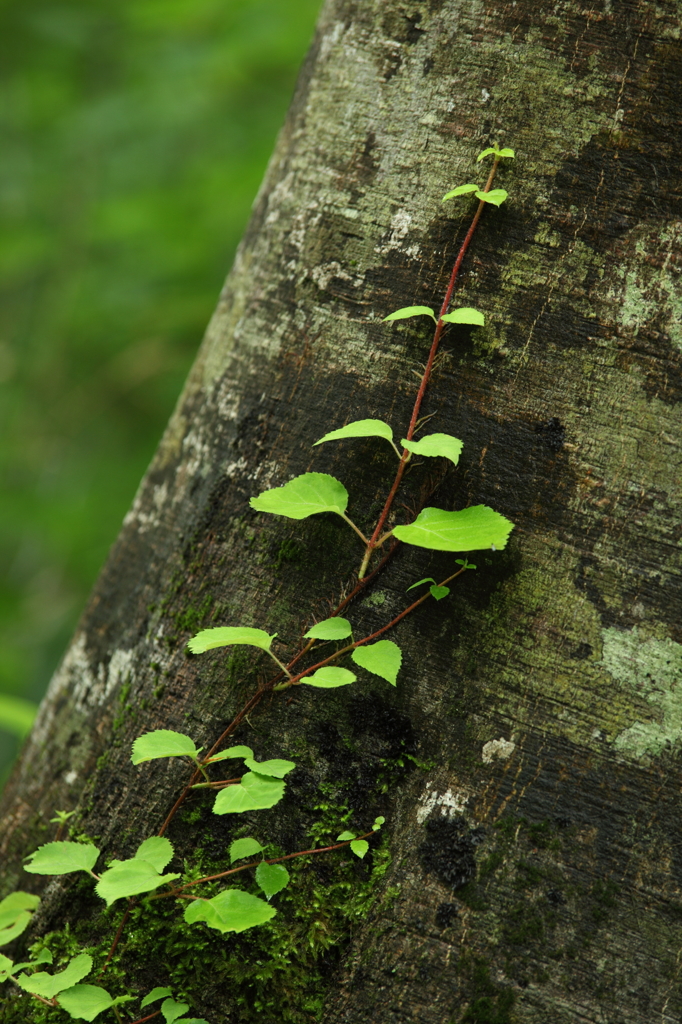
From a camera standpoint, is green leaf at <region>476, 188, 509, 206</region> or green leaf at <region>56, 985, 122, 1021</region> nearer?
green leaf at <region>56, 985, 122, 1021</region>

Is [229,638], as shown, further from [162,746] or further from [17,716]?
[17,716]

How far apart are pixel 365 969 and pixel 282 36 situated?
13.6 ft

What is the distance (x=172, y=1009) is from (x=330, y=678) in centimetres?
55

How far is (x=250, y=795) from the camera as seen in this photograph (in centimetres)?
106

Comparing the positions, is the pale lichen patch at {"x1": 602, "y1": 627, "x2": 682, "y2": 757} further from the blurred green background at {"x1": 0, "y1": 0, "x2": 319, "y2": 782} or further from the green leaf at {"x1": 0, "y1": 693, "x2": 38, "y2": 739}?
the blurred green background at {"x1": 0, "y1": 0, "x2": 319, "y2": 782}

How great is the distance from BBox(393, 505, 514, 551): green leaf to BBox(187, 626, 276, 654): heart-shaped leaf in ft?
0.88

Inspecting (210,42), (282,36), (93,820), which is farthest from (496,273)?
(210,42)

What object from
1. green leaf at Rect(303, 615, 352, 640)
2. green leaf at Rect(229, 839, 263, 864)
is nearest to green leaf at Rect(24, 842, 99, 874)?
green leaf at Rect(229, 839, 263, 864)

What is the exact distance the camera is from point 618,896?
1.02 meters

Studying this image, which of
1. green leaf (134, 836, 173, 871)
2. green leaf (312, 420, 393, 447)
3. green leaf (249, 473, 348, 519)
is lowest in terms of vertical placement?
green leaf (134, 836, 173, 871)

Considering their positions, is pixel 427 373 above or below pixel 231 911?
above

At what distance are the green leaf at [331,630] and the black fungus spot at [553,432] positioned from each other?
0.45 m

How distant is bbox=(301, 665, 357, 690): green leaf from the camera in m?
1.10

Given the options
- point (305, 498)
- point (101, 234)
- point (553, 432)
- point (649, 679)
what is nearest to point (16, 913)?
point (305, 498)
